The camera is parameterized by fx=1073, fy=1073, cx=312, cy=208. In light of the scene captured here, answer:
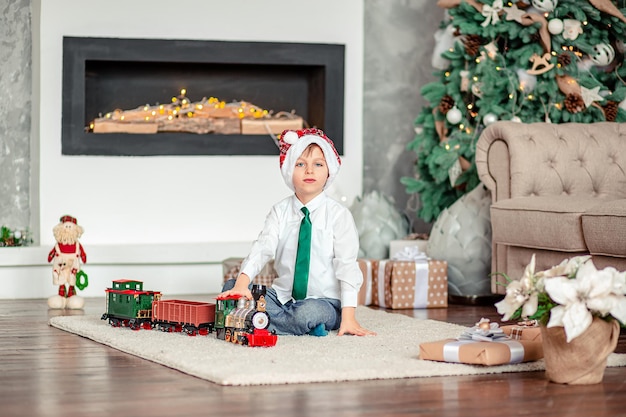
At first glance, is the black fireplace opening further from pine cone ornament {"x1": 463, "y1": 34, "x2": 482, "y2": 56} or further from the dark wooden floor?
the dark wooden floor

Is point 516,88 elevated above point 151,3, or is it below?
below

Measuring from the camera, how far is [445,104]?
5.48m

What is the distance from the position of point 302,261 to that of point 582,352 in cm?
120

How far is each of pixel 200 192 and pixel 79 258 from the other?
105cm

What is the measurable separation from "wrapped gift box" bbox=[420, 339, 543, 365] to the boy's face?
0.84m

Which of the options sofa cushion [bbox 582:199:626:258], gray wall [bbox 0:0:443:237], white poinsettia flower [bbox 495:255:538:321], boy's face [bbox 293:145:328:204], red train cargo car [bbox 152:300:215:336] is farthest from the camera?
gray wall [bbox 0:0:443:237]

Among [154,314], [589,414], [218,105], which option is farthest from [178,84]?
[589,414]

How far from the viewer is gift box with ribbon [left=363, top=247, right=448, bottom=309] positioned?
15.5 feet

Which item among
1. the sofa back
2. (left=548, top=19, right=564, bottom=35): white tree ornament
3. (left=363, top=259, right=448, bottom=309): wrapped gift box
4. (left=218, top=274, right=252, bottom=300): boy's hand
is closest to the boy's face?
(left=218, top=274, right=252, bottom=300): boy's hand

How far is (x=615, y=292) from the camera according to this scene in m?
2.63

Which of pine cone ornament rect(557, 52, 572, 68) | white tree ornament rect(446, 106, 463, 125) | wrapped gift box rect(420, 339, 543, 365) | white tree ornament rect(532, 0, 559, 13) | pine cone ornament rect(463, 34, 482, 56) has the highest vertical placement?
white tree ornament rect(532, 0, 559, 13)

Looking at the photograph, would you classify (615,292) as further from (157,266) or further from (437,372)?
(157,266)

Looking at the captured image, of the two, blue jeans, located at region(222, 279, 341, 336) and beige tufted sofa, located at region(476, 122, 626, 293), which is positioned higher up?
beige tufted sofa, located at region(476, 122, 626, 293)

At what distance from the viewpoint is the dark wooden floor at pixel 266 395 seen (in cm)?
236
